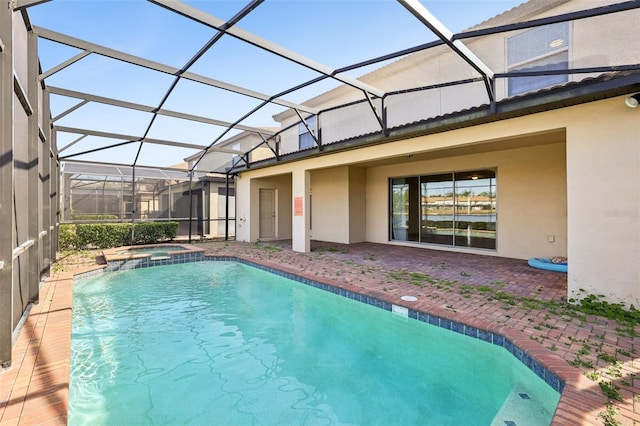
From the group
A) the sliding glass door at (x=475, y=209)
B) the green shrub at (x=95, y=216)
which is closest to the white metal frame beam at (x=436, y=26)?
the sliding glass door at (x=475, y=209)

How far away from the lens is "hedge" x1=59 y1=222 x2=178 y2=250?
33.0ft

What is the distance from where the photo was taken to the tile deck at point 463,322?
2322 millimetres

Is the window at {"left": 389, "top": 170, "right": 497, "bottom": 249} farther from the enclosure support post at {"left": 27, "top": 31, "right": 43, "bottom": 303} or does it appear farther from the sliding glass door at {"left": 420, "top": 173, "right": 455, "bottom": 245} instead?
the enclosure support post at {"left": 27, "top": 31, "right": 43, "bottom": 303}

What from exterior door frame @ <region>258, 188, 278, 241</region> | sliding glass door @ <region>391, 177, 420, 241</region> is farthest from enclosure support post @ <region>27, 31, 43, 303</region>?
sliding glass door @ <region>391, 177, 420, 241</region>

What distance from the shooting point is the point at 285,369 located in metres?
3.46

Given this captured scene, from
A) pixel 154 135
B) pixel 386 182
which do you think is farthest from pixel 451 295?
pixel 154 135

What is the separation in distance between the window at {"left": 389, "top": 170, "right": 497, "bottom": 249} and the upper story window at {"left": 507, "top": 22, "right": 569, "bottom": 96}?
248cm

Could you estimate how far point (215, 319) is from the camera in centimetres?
490

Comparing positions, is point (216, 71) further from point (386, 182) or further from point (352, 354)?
point (386, 182)

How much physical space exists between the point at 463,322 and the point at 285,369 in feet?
7.92

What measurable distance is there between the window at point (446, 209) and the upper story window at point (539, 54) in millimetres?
2478

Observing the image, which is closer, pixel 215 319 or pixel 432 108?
pixel 215 319

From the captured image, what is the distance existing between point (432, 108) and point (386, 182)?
9.91 ft

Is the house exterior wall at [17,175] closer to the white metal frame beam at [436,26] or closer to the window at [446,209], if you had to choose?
the white metal frame beam at [436,26]
